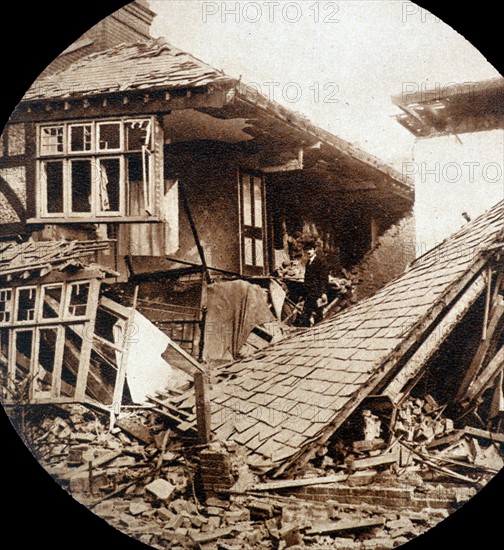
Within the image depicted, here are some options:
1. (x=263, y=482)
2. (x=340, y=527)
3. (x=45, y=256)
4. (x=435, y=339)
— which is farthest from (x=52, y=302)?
(x=435, y=339)

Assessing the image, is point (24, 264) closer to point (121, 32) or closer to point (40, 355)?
point (40, 355)

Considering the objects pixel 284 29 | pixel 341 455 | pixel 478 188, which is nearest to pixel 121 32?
pixel 284 29

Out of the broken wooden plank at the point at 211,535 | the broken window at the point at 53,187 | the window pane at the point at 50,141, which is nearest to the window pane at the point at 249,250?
the broken window at the point at 53,187

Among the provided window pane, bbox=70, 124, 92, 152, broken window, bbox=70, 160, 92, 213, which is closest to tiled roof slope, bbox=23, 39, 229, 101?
window pane, bbox=70, 124, 92, 152

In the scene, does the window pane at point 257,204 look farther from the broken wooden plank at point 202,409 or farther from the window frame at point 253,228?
the broken wooden plank at point 202,409

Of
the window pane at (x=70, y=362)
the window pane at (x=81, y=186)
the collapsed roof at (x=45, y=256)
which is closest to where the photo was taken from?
the window pane at (x=70, y=362)

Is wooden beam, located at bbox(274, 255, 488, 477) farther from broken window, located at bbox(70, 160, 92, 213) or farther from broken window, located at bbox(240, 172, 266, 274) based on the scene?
broken window, located at bbox(70, 160, 92, 213)
